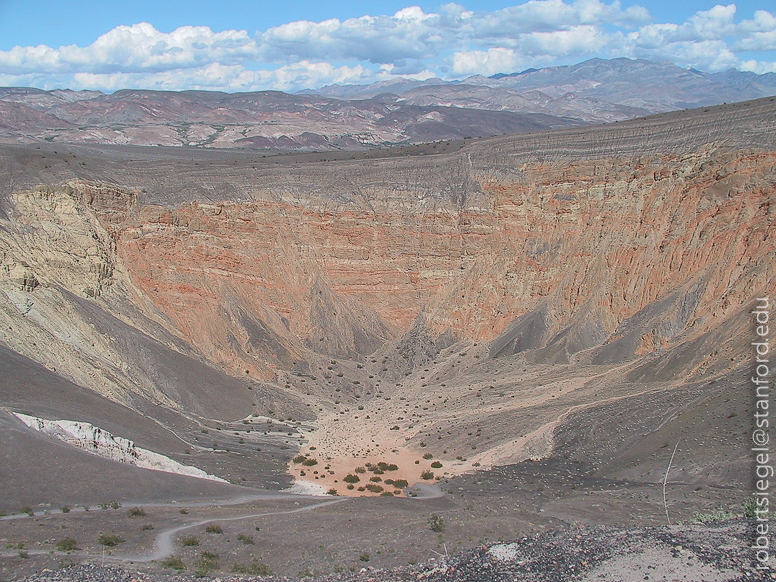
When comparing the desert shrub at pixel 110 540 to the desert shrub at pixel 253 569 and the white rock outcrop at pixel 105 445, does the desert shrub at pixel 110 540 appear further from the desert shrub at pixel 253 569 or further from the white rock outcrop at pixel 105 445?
the white rock outcrop at pixel 105 445

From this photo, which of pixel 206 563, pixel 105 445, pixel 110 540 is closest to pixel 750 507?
pixel 206 563

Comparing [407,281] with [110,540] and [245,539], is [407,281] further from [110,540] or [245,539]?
[110,540]

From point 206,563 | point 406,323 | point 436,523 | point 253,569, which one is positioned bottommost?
point 436,523

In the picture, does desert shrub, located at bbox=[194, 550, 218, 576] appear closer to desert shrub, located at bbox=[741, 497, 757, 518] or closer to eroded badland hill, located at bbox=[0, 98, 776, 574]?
eroded badland hill, located at bbox=[0, 98, 776, 574]

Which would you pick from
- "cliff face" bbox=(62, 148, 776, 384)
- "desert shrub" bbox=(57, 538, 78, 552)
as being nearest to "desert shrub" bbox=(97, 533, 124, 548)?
"desert shrub" bbox=(57, 538, 78, 552)

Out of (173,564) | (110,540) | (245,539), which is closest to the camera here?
(173,564)

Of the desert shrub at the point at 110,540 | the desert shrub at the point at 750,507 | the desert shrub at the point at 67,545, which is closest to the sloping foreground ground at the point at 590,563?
the desert shrub at the point at 750,507
